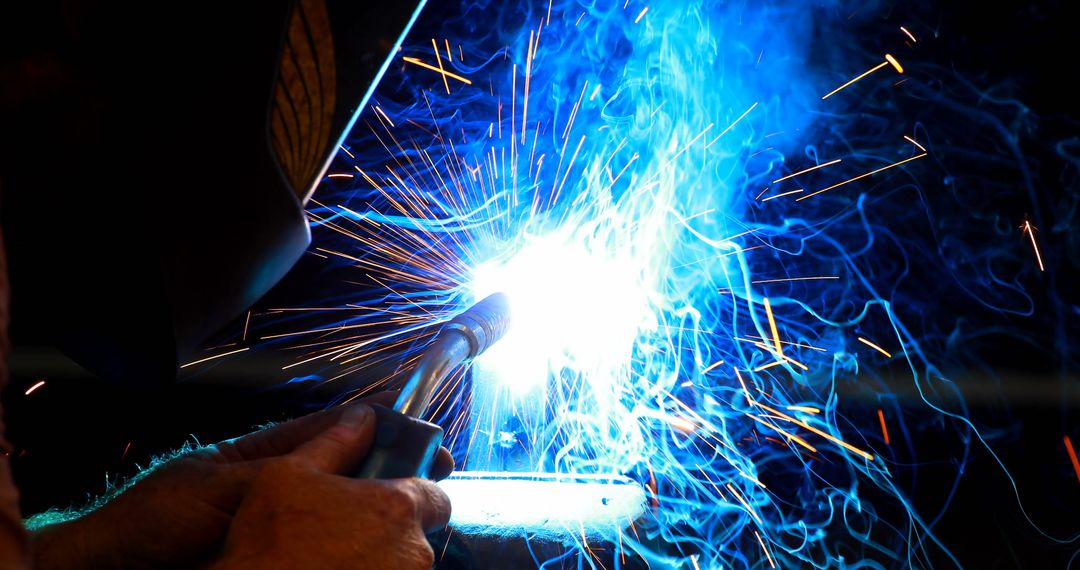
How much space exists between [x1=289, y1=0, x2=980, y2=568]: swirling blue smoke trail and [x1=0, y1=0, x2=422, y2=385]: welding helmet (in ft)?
4.75

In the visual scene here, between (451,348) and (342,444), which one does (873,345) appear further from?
(342,444)

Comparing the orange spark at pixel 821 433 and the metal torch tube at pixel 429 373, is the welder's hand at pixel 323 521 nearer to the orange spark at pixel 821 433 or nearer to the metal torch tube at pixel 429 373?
the metal torch tube at pixel 429 373

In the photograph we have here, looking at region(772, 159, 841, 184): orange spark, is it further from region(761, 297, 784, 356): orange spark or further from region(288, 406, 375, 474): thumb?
region(288, 406, 375, 474): thumb

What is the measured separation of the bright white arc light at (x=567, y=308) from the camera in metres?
2.24

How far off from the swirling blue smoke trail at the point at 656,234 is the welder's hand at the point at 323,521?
53.9 inches

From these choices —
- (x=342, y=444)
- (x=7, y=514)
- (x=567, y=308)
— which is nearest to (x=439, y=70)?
(x=567, y=308)

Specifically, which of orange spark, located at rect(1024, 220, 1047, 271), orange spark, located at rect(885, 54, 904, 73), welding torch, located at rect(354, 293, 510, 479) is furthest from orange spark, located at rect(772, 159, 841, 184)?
welding torch, located at rect(354, 293, 510, 479)

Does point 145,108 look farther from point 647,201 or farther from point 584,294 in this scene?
point 647,201

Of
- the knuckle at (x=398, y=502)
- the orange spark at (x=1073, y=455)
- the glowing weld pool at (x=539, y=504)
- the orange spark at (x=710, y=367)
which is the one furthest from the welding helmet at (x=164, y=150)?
the orange spark at (x=1073, y=455)

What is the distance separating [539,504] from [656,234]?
1442mm

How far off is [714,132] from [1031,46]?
1.30m

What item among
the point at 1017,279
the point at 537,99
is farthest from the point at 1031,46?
the point at 537,99

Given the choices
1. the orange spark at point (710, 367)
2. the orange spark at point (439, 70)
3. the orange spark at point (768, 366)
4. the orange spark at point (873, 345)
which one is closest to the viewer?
the orange spark at point (439, 70)

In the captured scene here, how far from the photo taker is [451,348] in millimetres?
1141
